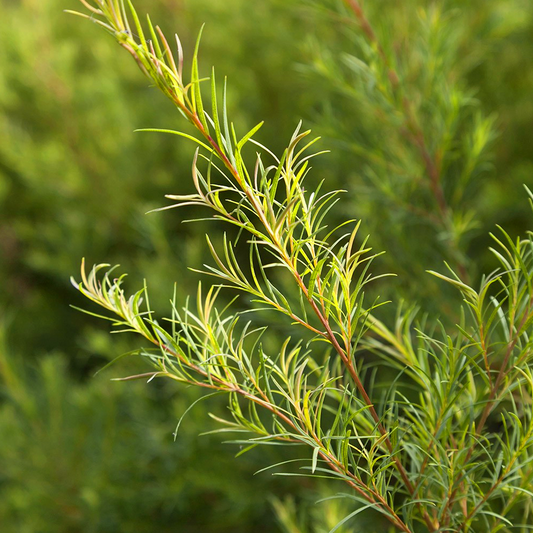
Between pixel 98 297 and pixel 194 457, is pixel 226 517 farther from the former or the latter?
pixel 98 297

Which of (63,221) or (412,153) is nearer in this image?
(412,153)

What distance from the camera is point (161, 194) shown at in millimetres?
911

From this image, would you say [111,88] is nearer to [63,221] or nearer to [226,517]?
[63,221]

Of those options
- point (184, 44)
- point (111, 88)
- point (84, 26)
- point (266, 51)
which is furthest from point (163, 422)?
→ point (84, 26)

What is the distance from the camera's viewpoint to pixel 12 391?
70 centimetres

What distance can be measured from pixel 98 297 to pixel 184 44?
996 millimetres

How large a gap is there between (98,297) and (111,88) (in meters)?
0.77

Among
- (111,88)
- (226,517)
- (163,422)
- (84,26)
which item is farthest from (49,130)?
(226,517)

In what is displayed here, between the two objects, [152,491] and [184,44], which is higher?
[184,44]

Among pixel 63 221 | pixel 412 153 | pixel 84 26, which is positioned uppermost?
pixel 412 153

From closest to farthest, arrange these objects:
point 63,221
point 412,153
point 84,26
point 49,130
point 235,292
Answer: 1. point 412,153
2. point 235,292
3. point 63,221
4. point 49,130
5. point 84,26

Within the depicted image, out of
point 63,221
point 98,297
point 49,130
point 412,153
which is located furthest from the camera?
point 49,130

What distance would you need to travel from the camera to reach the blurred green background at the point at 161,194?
0.54m

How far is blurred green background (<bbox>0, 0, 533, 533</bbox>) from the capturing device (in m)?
0.54
